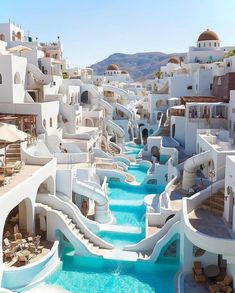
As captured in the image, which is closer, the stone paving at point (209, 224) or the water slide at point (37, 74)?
the stone paving at point (209, 224)

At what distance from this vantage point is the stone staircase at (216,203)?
18.3 metres

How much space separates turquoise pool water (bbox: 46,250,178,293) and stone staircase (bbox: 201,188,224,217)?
3707 millimetres

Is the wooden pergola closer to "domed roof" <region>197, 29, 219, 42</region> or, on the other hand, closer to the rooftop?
the rooftop

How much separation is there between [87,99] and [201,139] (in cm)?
2662

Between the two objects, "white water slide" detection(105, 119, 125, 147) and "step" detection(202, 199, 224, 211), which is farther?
"white water slide" detection(105, 119, 125, 147)

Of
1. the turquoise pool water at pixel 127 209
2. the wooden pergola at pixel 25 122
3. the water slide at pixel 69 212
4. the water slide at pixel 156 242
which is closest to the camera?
the water slide at pixel 156 242

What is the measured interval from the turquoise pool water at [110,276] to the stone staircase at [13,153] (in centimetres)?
706

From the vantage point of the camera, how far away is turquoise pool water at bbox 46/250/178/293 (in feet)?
55.0

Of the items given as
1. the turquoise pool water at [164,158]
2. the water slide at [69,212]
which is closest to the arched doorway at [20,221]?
the water slide at [69,212]

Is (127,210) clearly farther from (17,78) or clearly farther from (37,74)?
(37,74)

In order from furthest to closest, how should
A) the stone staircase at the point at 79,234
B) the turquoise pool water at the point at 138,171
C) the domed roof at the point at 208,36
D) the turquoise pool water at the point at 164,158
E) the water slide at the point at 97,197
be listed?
the domed roof at the point at 208,36
the turquoise pool water at the point at 138,171
the turquoise pool water at the point at 164,158
the water slide at the point at 97,197
the stone staircase at the point at 79,234

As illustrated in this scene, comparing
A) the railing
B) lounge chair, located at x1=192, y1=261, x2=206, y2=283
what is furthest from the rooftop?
lounge chair, located at x1=192, y1=261, x2=206, y2=283

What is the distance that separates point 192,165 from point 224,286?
986 centimetres

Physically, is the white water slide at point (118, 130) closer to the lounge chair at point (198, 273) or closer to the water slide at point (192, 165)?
the water slide at point (192, 165)
